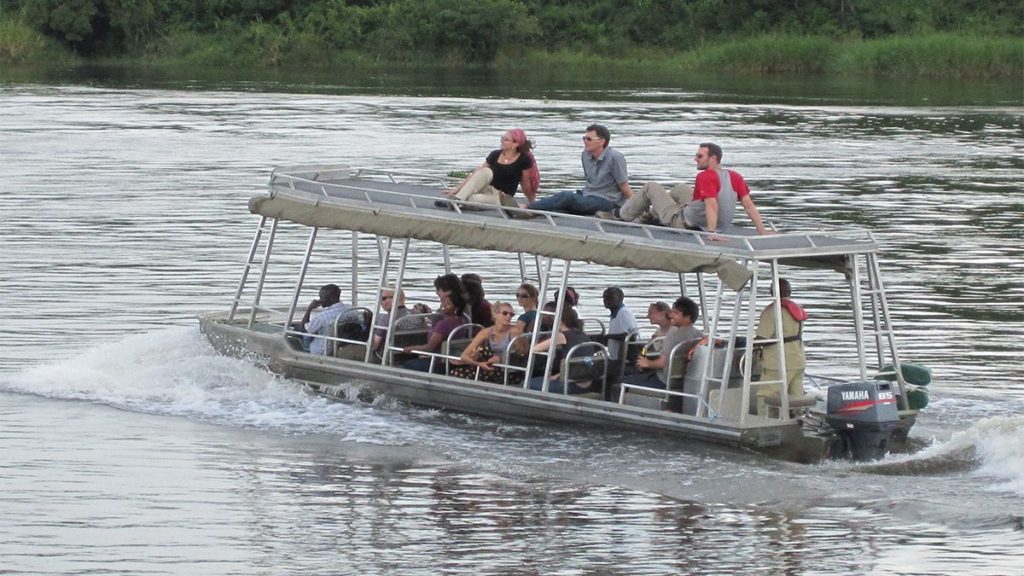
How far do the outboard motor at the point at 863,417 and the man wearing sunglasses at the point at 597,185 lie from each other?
9.22ft

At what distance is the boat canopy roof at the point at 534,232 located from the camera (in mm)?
14906

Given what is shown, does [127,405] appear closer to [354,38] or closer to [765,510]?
[765,510]

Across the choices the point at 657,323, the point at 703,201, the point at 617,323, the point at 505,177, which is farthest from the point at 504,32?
the point at 703,201

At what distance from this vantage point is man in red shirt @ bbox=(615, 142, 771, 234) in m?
15.6

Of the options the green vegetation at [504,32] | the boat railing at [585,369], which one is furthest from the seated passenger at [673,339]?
the green vegetation at [504,32]

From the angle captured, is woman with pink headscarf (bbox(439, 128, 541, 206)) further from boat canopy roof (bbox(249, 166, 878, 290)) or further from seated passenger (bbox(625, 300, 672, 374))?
seated passenger (bbox(625, 300, 672, 374))

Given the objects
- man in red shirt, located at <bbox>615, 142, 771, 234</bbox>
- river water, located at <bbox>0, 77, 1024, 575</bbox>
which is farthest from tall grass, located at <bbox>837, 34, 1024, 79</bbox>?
man in red shirt, located at <bbox>615, 142, 771, 234</bbox>

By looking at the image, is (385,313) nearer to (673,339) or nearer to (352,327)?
(352,327)

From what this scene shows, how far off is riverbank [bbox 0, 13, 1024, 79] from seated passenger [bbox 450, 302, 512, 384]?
179 ft

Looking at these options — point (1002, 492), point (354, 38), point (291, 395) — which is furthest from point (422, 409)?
point (354, 38)

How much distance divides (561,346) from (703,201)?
1.83m

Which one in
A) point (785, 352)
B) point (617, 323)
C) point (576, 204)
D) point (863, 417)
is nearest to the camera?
point (863, 417)

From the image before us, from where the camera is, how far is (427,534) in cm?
1316

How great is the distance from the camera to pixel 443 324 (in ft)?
56.8
